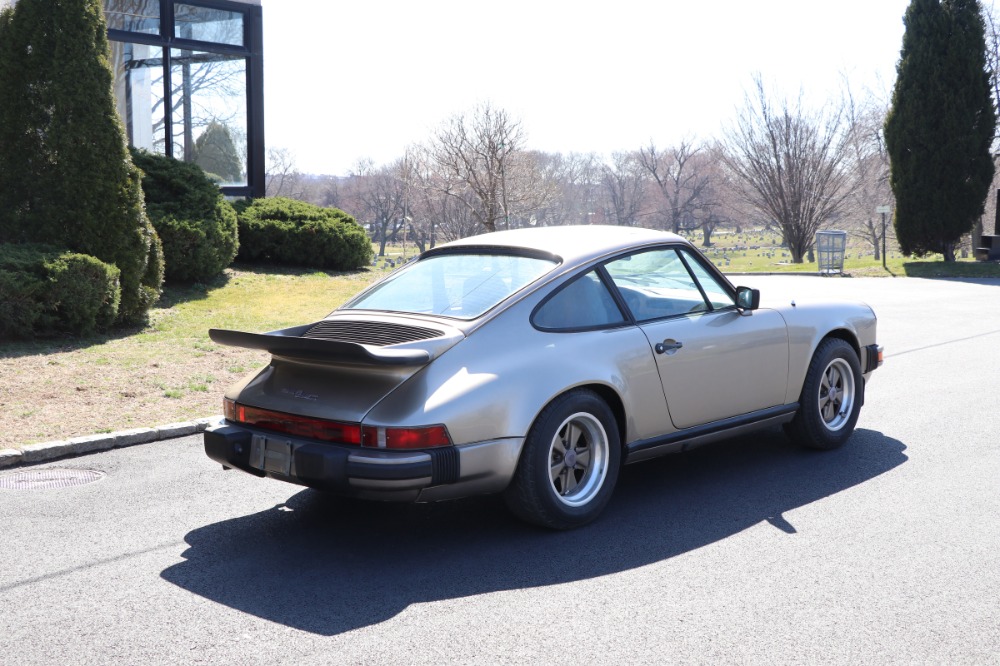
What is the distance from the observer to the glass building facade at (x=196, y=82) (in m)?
16.9

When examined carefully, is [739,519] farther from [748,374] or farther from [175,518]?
[175,518]

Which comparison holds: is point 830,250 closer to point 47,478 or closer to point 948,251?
point 948,251

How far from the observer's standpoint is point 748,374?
5.78 meters

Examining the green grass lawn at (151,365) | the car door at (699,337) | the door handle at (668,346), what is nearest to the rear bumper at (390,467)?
the door handle at (668,346)

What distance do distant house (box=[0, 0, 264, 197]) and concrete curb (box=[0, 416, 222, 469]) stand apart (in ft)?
35.4

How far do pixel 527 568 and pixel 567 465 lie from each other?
2.26ft

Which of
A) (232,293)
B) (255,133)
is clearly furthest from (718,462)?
(255,133)

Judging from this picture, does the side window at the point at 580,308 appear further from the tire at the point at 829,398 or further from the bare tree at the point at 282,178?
the bare tree at the point at 282,178

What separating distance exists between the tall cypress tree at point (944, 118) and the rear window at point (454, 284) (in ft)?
83.4

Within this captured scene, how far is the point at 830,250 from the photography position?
88.4 ft

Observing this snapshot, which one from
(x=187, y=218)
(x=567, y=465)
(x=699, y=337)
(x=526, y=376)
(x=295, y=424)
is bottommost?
(x=567, y=465)

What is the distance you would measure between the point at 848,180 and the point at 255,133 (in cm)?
3183

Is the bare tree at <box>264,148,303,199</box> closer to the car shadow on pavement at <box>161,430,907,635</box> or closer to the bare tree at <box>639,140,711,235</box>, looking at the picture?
the bare tree at <box>639,140,711,235</box>

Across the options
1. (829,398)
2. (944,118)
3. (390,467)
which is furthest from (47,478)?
(944,118)
